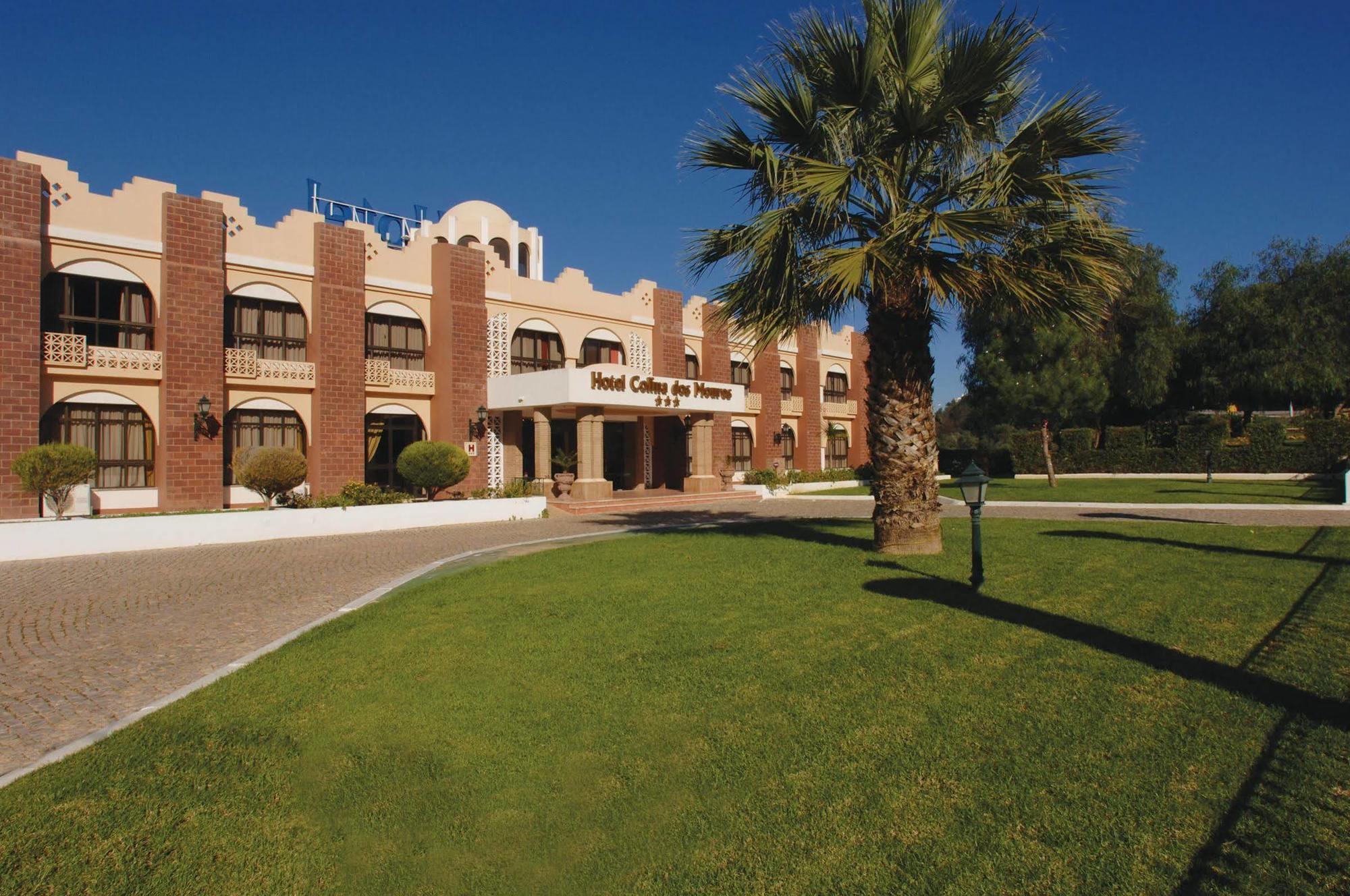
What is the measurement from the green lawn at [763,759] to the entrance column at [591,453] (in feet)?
57.0

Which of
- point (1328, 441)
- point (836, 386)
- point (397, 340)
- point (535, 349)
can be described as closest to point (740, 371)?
point (836, 386)

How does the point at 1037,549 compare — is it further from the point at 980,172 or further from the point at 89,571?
the point at 89,571

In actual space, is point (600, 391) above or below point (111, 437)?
above

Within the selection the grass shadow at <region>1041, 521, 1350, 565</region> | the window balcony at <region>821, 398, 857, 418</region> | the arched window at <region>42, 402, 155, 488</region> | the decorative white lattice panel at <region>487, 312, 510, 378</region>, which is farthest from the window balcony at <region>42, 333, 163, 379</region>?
the window balcony at <region>821, 398, 857, 418</region>

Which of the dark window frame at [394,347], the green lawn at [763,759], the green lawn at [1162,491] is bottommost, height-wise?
the green lawn at [763,759]

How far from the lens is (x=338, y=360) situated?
2294cm

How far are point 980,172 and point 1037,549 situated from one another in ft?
15.9

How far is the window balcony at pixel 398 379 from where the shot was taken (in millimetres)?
24000

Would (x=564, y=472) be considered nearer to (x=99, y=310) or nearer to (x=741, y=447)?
(x=741, y=447)

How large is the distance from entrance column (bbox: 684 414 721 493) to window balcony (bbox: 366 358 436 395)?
9.63m

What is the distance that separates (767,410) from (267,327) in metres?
21.4

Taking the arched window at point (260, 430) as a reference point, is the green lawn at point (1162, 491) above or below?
below

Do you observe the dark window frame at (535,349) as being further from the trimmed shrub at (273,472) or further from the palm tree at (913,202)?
the palm tree at (913,202)

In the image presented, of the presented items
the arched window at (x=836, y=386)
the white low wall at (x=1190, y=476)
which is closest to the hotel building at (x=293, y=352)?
the arched window at (x=836, y=386)
